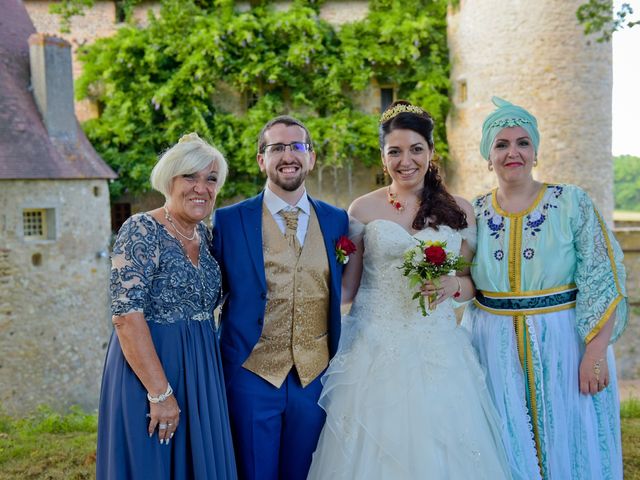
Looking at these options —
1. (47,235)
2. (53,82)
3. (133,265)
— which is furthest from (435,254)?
(53,82)

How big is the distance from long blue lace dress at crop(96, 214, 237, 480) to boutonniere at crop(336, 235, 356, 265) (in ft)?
2.27

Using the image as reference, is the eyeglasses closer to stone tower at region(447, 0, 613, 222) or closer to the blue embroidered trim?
the blue embroidered trim

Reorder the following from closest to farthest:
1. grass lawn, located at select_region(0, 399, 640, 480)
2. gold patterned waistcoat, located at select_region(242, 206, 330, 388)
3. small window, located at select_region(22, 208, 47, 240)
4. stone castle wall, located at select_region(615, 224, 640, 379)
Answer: gold patterned waistcoat, located at select_region(242, 206, 330, 388) → grass lawn, located at select_region(0, 399, 640, 480) → small window, located at select_region(22, 208, 47, 240) → stone castle wall, located at select_region(615, 224, 640, 379)

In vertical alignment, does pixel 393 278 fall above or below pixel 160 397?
above

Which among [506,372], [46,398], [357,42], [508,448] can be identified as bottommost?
[46,398]

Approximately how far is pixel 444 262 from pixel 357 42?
14420mm

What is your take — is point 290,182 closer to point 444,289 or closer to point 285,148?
point 285,148

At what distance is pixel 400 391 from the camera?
3.30 metres

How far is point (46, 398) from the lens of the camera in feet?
44.1

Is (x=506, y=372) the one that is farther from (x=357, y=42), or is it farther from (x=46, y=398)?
(x=357, y=42)

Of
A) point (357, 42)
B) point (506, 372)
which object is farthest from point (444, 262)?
point (357, 42)

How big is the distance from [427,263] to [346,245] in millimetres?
427

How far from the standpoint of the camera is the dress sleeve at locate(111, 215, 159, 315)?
288 cm

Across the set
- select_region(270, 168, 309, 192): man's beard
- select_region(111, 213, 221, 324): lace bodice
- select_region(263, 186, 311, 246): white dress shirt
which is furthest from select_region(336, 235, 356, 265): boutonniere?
select_region(111, 213, 221, 324): lace bodice
